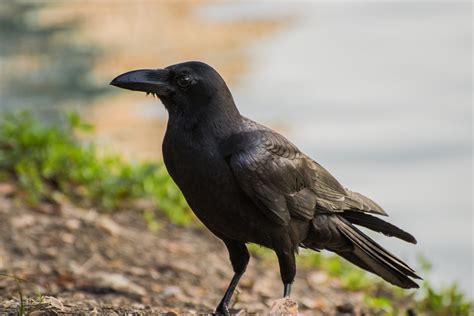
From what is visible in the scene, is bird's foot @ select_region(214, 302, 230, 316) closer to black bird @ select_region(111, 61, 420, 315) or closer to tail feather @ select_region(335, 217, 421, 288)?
black bird @ select_region(111, 61, 420, 315)

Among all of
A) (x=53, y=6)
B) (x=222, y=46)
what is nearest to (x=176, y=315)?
(x=222, y=46)

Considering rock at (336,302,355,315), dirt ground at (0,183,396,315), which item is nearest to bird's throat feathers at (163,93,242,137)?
dirt ground at (0,183,396,315)

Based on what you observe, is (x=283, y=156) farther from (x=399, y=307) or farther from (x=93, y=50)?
(x=93, y=50)

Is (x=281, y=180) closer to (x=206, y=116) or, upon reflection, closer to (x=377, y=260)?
(x=206, y=116)

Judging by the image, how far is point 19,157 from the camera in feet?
24.6

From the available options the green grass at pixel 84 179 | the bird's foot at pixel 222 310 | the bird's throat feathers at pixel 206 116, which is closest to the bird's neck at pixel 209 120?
the bird's throat feathers at pixel 206 116

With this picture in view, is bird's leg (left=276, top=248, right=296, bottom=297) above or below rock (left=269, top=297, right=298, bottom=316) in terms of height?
above

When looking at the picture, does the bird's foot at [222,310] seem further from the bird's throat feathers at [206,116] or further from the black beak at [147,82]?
the black beak at [147,82]

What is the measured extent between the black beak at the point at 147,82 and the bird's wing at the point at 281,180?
0.40m

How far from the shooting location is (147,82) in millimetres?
4594

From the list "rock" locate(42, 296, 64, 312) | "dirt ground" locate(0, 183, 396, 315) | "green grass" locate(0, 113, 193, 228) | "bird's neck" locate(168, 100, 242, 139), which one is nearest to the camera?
"rock" locate(42, 296, 64, 312)

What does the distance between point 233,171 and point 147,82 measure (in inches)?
23.3

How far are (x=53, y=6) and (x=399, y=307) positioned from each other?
1413 centimetres

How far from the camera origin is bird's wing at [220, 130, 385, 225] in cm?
451
